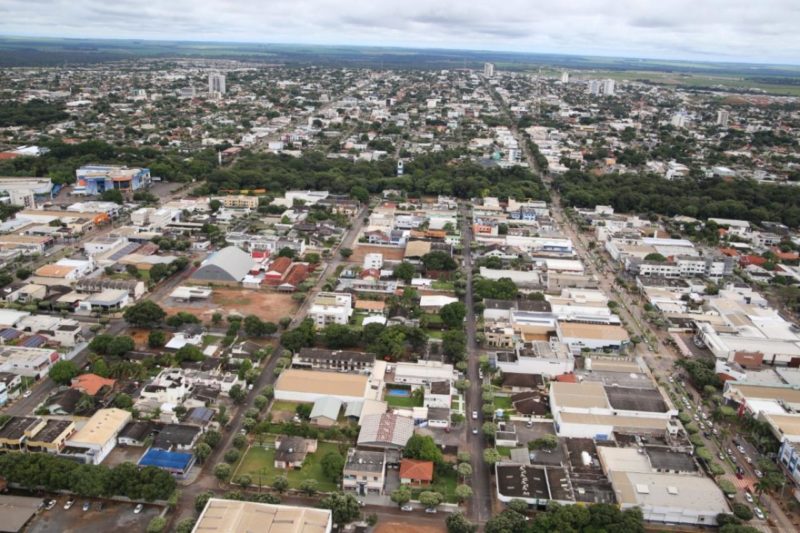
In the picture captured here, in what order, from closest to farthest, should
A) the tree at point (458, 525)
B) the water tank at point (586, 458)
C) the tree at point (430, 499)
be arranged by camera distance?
the tree at point (458, 525) < the tree at point (430, 499) < the water tank at point (586, 458)

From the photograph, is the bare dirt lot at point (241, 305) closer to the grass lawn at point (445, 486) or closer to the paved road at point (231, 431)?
the paved road at point (231, 431)

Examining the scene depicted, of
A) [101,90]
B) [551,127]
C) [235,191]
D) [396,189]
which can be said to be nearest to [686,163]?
[551,127]

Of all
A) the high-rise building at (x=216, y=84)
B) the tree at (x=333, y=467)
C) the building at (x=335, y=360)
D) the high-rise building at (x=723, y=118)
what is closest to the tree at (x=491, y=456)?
the tree at (x=333, y=467)

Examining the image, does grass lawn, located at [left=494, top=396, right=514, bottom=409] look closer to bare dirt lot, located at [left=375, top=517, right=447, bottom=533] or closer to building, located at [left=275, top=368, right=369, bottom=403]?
building, located at [left=275, top=368, right=369, bottom=403]

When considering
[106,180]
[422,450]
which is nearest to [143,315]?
[422,450]

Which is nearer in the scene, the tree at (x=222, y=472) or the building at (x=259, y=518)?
the building at (x=259, y=518)

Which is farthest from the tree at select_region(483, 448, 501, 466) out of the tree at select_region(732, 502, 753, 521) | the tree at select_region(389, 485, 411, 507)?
the tree at select_region(732, 502, 753, 521)

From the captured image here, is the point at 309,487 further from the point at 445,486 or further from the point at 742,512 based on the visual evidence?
the point at 742,512
